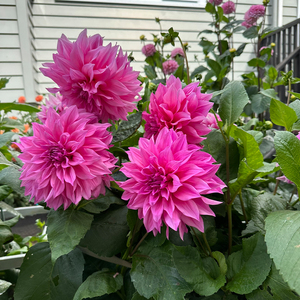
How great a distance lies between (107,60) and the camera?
1.28ft

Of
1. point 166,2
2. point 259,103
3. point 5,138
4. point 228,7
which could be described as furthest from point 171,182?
point 166,2

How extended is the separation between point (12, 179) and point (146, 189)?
282 mm

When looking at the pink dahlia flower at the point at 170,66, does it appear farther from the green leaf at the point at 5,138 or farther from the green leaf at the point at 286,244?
the green leaf at the point at 286,244

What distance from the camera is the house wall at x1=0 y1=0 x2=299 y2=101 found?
350 centimetres

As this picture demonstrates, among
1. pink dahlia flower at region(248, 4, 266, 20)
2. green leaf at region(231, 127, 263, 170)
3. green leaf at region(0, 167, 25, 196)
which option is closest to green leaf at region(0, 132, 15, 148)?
green leaf at region(0, 167, 25, 196)

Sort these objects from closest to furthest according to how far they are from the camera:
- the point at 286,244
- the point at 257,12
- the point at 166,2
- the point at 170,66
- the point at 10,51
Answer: the point at 286,244
the point at 170,66
the point at 257,12
the point at 10,51
the point at 166,2

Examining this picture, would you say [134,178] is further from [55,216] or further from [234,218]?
[234,218]

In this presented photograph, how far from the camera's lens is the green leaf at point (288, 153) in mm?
360

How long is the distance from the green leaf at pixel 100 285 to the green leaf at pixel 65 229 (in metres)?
0.07

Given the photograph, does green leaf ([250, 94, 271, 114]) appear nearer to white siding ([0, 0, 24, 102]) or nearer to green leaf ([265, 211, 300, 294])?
green leaf ([265, 211, 300, 294])

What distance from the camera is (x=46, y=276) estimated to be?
43cm

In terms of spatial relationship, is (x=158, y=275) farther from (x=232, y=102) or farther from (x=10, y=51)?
(x=10, y=51)

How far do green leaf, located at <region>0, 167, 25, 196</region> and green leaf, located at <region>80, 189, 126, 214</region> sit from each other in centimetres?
14

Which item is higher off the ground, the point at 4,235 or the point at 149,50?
the point at 149,50
